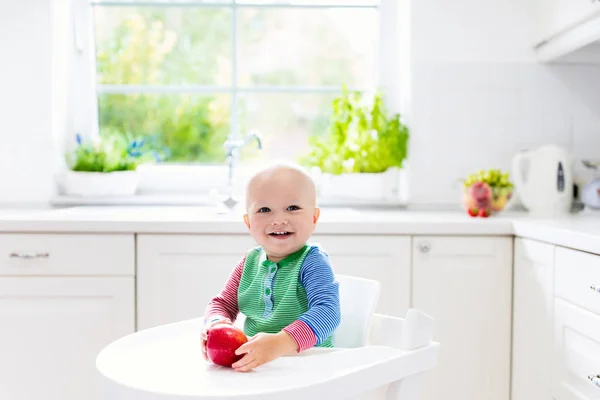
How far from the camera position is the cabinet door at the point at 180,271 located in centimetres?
217

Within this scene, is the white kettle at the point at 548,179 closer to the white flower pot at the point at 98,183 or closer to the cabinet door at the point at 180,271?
the cabinet door at the point at 180,271

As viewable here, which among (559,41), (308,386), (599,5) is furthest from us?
(559,41)

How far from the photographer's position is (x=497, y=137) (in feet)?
8.84

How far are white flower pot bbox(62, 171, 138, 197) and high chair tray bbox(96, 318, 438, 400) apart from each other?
1.73m

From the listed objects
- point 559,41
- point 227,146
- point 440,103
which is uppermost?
point 559,41

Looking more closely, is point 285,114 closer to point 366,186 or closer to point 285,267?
point 366,186

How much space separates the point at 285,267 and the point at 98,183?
171 centimetres

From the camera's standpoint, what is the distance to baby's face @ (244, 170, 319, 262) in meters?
1.21

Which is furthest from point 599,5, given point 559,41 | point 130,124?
point 130,124

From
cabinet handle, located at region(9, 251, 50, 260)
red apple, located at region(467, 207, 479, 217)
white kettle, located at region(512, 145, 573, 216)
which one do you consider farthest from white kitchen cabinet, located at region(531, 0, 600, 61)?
cabinet handle, located at region(9, 251, 50, 260)

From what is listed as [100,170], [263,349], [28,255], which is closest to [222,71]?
[100,170]

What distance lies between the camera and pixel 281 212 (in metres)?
1.21

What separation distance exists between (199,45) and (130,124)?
0.43 metres

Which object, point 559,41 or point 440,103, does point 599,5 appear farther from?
point 440,103
